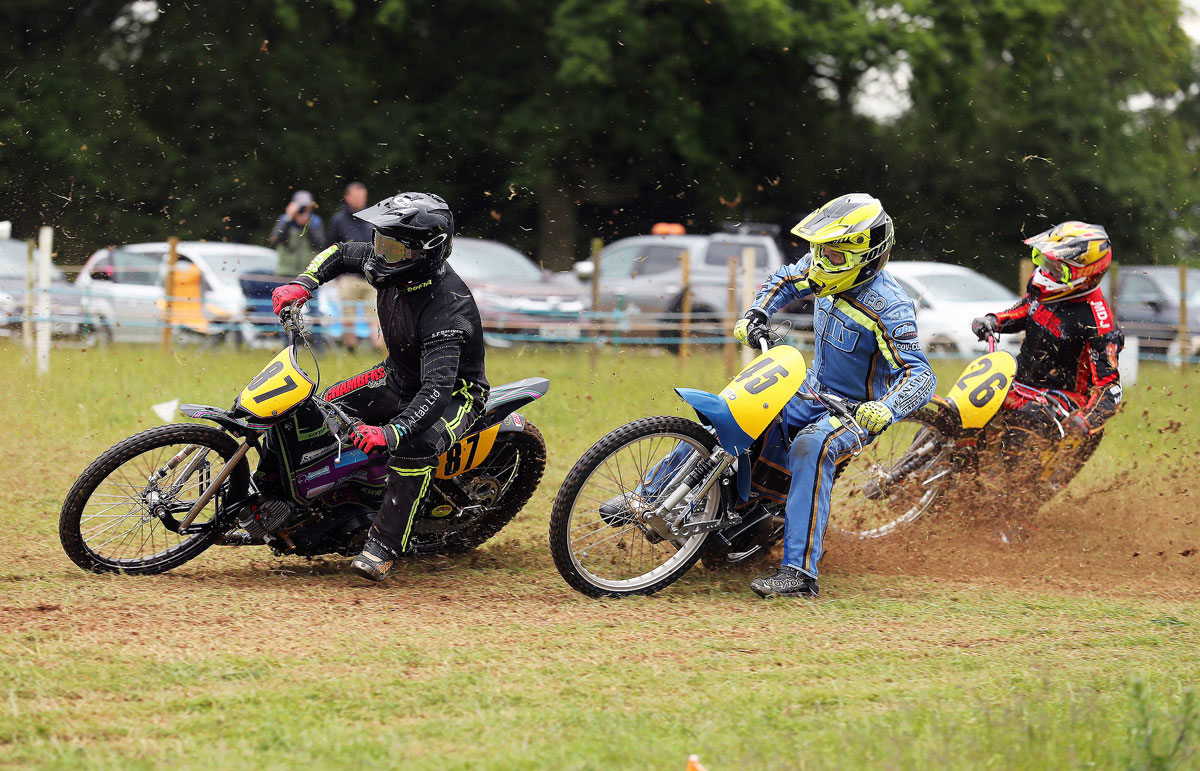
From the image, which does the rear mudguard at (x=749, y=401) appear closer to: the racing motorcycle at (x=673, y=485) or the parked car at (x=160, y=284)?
the racing motorcycle at (x=673, y=485)

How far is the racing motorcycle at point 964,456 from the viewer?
7500mm

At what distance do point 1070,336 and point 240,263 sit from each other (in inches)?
559

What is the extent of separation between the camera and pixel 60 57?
76.3 ft

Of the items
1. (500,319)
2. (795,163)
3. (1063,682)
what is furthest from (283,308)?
(795,163)

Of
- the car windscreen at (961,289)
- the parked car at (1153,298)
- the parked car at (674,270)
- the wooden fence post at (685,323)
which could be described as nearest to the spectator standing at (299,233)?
the parked car at (674,270)

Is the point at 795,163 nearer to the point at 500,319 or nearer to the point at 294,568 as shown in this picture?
the point at 500,319

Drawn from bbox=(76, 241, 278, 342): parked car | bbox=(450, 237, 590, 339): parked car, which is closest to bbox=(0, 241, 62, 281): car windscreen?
bbox=(76, 241, 278, 342): parked car

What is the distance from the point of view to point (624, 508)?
241 inches

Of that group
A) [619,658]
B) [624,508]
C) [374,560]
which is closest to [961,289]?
[624,508]

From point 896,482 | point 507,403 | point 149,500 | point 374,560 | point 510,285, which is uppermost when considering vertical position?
point 510,285

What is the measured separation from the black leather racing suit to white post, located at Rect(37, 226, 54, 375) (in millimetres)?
7833

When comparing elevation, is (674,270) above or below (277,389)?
above

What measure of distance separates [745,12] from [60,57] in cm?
1233

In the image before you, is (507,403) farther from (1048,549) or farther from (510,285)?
(510,285)
